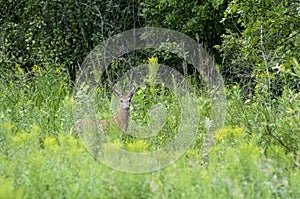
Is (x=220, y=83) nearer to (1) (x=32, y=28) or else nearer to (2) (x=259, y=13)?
(2) (x=259, y=13)

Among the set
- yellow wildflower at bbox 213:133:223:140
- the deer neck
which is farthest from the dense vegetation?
the deer neck

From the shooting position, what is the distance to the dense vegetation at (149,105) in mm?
3551

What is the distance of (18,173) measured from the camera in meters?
3.86

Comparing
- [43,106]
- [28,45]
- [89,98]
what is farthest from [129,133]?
[28,45]

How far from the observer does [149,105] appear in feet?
24.9

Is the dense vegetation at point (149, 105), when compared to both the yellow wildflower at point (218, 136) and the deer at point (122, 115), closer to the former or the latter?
the yellow wildflower at point (218, 136)

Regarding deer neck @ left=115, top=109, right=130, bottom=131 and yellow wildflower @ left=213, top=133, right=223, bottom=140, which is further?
deer neck @ left=115, top=109, right=130, bottom=131

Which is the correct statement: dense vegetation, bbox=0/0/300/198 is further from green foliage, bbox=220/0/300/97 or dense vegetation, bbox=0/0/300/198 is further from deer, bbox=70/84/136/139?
deer, bbox=70/84/136/139

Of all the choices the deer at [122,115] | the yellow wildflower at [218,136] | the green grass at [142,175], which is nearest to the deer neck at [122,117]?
the deer at [122,115]

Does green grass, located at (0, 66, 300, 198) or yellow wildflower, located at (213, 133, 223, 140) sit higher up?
yellow wildflower, located at (213, 133, 223, 140)

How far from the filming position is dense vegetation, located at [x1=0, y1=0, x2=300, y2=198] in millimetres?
3551

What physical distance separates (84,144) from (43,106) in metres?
3.01

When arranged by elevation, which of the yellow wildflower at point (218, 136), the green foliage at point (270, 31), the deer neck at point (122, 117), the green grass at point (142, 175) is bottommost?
the green grass at point (142, 175)

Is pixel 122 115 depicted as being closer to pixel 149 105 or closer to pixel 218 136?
pixel 149 105
